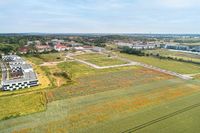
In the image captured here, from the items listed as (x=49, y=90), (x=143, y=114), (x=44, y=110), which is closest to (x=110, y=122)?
(x=143, y=114)

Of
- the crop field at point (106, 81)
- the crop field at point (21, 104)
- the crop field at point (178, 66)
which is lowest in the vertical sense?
the crop field at point (21, 104)

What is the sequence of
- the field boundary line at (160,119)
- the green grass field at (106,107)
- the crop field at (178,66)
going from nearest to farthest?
1. the field boundary line at (160,119)
2. the green grass field at (106,107)
3. the crop field at (178,66)

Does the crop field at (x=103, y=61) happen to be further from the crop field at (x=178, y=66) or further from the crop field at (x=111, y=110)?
the crop field at (x=111, y=110)

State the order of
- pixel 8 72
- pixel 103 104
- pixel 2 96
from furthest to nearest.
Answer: pixel 8 72 → pixel 2 96 → pixel 103 104

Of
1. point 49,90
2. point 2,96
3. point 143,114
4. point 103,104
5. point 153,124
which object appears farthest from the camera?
point 49,90

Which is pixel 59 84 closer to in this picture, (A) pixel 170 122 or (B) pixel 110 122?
(B) pixel 110 122

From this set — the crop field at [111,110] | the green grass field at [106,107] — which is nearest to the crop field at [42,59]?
the green grass field at [106,107]

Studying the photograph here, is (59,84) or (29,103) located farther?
(59,84)
